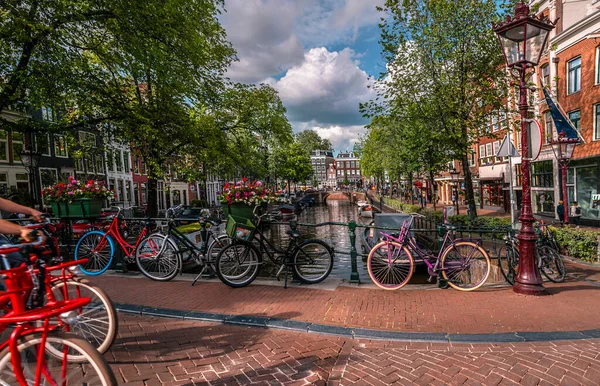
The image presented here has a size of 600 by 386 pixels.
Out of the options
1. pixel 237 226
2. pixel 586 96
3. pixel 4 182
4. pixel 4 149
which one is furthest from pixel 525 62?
pixel 4 149

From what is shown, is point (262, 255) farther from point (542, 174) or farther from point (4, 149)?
point (4, 149)

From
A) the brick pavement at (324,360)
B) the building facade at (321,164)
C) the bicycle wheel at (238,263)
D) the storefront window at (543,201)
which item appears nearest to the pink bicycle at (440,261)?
the brick pavement at (324,360)

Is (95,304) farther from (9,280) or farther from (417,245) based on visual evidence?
(417,245)

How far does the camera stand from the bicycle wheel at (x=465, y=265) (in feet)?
17.3

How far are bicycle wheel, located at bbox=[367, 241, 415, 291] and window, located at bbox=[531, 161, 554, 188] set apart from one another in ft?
66.8

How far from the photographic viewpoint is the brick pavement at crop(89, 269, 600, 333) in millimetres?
3908

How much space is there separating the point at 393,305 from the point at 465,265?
160cm

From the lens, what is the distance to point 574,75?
17734 millimetres

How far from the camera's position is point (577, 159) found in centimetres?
1745

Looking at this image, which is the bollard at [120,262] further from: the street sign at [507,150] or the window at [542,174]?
the window at [542,174]

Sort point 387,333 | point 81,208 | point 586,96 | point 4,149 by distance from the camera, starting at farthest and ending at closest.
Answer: point 4,149 → point 586,96 → point 81,208 → point 387,333

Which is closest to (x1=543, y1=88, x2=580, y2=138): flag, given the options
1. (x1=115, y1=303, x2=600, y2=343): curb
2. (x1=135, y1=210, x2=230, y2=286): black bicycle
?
(x1=115, y1=303, x2=600, y2=343): curb

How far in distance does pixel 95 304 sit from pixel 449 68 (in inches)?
579

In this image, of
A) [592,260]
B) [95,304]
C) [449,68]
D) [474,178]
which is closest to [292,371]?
[95,304]
